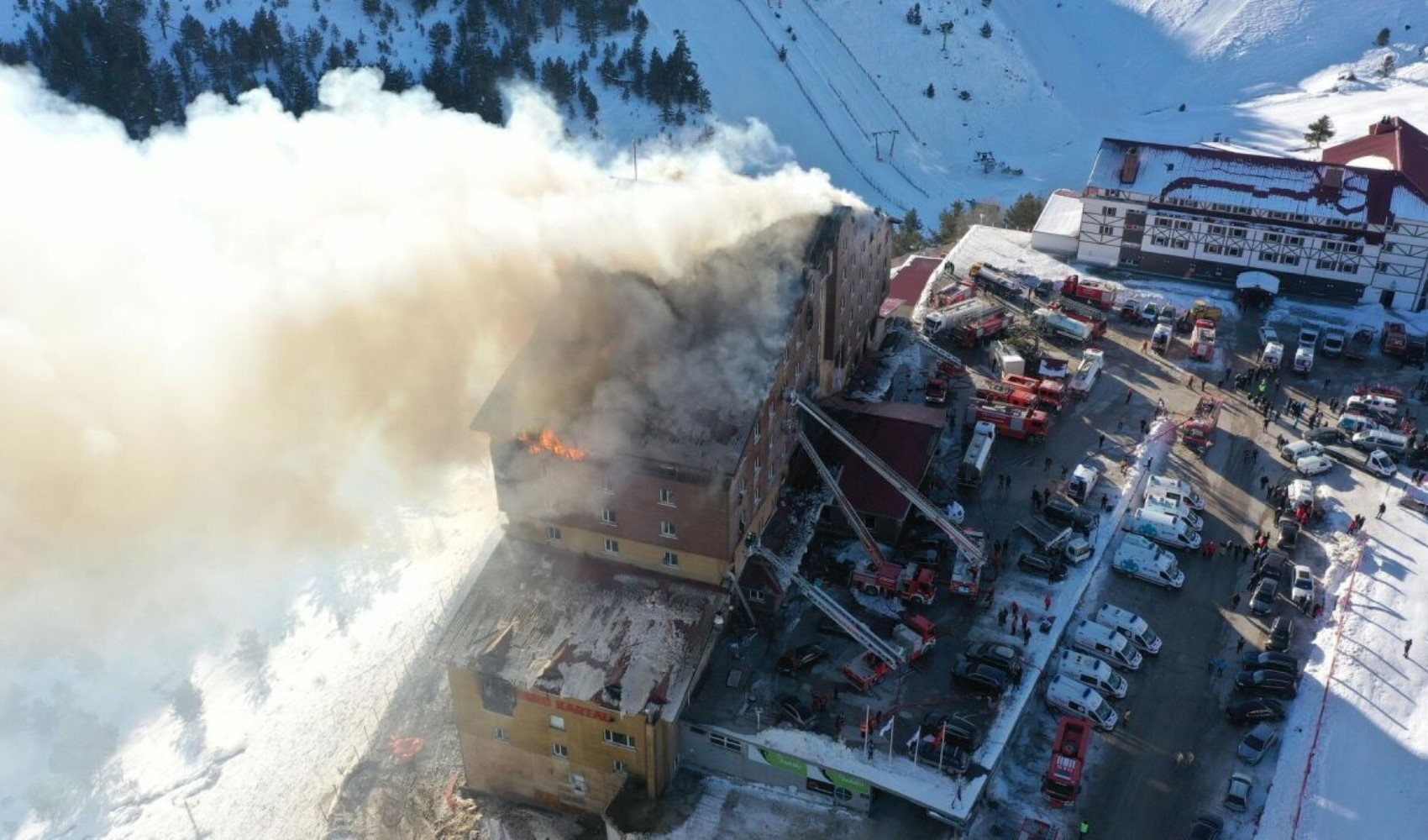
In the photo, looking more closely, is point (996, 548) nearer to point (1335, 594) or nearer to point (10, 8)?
point (1335, 594)

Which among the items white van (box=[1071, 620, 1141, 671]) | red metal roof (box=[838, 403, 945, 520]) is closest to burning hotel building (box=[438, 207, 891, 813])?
red metal roof (box=[838, 403, 945, 520])

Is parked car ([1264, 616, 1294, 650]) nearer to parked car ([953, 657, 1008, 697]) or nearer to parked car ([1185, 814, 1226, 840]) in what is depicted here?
parked car ([1185, 814, 1226, 840])

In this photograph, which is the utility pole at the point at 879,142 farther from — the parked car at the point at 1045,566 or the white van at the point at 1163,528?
the parked car at the point at 1045,566

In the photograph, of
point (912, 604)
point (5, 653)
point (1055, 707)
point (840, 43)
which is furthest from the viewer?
point (840, 43)

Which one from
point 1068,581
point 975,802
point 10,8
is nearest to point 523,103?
point 10,8

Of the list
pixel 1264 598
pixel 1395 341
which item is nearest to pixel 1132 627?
pixel 1264 598

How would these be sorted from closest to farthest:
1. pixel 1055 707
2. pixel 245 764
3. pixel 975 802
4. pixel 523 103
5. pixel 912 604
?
pixel 975 802 → pixel 1055 707 → pixel 912 604 → pixel 245 764 → pixel 523 103

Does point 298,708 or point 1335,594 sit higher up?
point 1335,594
